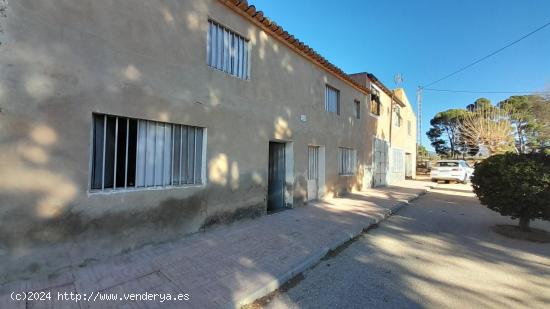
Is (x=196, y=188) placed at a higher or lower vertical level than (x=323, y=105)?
lower

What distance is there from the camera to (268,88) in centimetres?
757

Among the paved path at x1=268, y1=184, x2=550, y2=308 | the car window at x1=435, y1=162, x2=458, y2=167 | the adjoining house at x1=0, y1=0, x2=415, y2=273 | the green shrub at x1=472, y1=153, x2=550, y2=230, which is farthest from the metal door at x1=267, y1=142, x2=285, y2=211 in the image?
the car window at x1=435, y1=162, x2=458, y2=167

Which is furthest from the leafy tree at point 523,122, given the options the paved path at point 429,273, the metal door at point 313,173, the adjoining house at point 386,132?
the paved path at point 429,273

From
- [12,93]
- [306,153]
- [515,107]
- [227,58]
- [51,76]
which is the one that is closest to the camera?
[12,93]

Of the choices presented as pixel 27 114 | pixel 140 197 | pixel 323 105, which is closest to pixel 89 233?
pixel 140 197

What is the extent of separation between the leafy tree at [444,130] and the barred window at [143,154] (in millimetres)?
39972

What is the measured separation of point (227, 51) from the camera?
254 inches

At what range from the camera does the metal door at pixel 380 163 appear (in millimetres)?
15508

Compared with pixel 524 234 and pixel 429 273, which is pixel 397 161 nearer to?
pixel 524 234

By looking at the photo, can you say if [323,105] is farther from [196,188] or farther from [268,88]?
[196,188]

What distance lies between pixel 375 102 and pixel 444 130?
32660 mm

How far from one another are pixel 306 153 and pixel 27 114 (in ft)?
23.2

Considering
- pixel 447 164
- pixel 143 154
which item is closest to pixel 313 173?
pixel 143 154

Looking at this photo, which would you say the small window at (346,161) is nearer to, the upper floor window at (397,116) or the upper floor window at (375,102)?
the upper floor window at (375,102)
